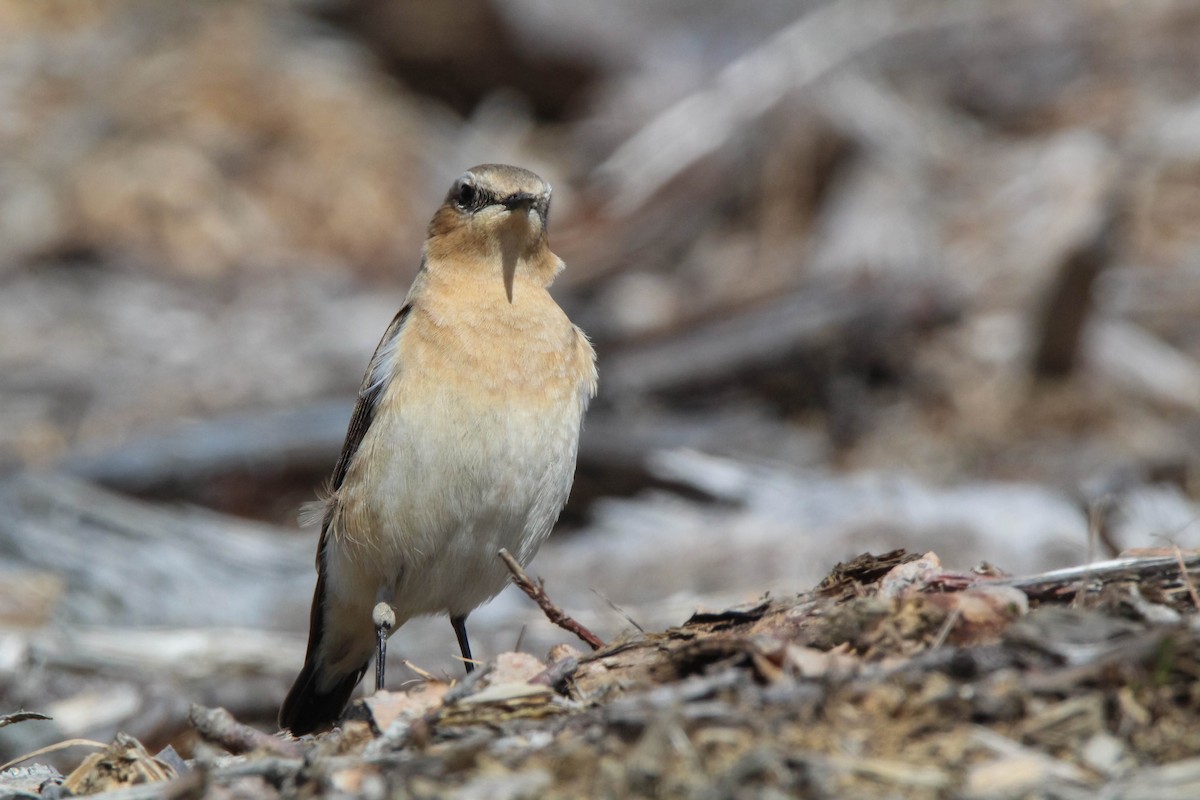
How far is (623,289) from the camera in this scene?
43.1 ft

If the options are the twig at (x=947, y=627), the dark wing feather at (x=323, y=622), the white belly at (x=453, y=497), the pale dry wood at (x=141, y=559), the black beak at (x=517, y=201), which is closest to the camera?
the twig at (x=947, y=627)

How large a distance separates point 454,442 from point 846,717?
99.0 inches

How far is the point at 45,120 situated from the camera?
15.6m

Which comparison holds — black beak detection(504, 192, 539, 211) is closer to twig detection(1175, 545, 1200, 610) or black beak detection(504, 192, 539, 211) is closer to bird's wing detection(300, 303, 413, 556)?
bird's wing detection(300, 303, 413, 556)

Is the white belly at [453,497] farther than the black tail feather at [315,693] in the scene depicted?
No

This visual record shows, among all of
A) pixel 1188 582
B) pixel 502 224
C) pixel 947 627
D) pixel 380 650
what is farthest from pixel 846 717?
pixel 502 224

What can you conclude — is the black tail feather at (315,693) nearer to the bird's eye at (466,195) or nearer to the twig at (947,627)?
the bird's eye at (466,195)

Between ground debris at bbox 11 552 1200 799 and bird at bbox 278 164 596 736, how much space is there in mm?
1620

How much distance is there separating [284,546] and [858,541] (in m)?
3.57

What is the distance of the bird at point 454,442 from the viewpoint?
562 cm

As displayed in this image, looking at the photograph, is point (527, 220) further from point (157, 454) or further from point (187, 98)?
point (187, 98)

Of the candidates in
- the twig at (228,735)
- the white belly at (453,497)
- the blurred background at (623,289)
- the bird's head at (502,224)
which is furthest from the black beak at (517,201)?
the twig at (228,735)

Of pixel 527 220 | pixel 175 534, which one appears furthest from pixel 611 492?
pixel 527 220

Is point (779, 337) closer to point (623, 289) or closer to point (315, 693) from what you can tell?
point (623, 289)
